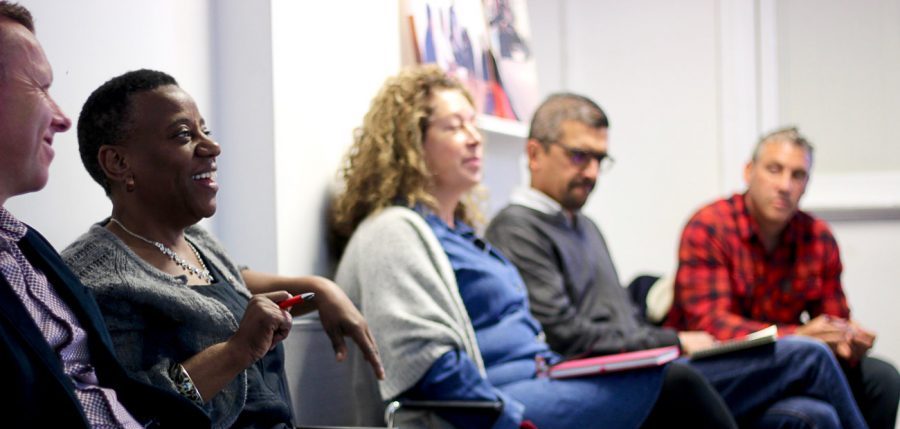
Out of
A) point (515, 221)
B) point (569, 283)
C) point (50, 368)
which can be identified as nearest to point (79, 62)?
point (50, 368)

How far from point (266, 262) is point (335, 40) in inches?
25.7

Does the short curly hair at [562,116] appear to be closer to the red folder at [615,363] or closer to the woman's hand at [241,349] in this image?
the red folder at [615,363]

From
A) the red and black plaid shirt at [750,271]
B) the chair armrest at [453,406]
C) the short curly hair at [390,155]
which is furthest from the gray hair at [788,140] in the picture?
the chair armrest at [453,406]

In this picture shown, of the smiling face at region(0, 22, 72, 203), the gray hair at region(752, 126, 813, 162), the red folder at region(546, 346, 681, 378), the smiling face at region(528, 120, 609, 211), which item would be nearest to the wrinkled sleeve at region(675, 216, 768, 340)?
the gray hair at region(752, 126, 813, 162)

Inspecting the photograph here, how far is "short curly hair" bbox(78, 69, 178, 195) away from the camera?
1.72m

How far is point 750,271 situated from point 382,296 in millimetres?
1653

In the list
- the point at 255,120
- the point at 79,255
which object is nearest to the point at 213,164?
the point at 79,255

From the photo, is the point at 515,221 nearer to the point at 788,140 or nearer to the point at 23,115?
the point at 788,140

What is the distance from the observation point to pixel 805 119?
5.18m

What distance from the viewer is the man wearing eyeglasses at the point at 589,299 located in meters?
3.08

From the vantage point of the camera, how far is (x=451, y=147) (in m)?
2.87

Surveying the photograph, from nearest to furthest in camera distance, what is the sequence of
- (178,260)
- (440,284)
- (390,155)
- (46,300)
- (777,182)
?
(46,300)
(178,260)
(440,284)
(390,155)
(777,182)

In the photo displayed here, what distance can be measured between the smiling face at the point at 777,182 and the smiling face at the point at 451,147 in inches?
51.5

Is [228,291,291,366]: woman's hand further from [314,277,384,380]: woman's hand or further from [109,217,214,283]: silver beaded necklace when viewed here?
[314,277,384,380]: woman's hand
